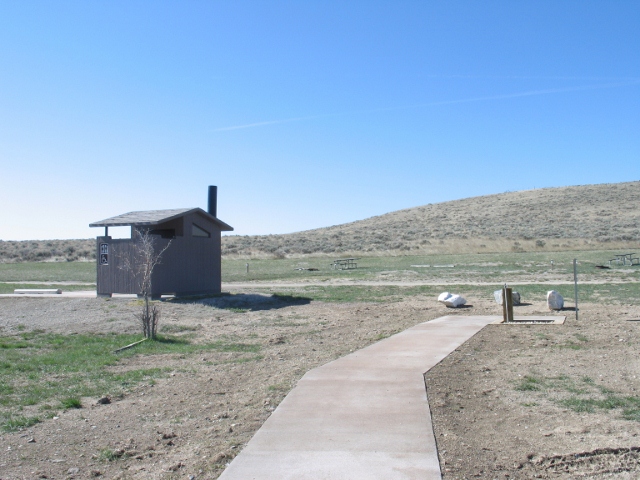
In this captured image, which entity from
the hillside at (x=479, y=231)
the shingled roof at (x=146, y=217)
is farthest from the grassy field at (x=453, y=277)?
the hillside at (x=479, y=231)

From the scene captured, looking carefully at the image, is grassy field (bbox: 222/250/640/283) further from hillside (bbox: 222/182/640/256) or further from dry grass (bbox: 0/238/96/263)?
dry grass (bbox: 0/238/96/263)

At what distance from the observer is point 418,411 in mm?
6445

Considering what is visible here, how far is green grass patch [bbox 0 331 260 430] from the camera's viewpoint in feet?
25.3

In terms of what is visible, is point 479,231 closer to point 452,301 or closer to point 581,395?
point 452,301

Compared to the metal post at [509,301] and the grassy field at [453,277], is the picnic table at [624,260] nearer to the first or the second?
the grassy field at [453,277]

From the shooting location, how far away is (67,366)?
385 inches

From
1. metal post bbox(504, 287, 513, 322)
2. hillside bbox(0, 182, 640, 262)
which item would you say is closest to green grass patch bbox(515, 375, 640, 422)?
metal post bbox(504, 287, 513, 322)

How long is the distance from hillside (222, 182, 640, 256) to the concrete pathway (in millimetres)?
45892

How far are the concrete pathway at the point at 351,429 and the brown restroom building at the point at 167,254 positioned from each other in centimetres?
1240

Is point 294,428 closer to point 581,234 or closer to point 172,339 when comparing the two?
point 172,339

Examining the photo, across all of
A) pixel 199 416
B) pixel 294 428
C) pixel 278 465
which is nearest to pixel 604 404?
pixel 294 428

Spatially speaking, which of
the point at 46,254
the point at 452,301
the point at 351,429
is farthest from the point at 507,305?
the point at 46,254

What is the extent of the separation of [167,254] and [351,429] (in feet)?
51.4

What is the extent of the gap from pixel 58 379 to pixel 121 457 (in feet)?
12.6
